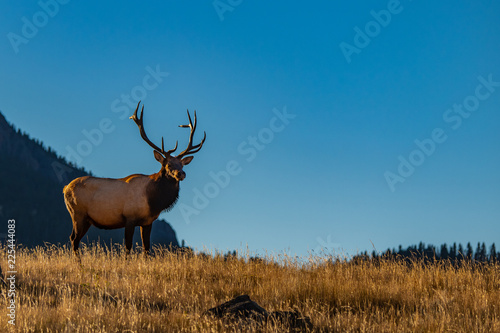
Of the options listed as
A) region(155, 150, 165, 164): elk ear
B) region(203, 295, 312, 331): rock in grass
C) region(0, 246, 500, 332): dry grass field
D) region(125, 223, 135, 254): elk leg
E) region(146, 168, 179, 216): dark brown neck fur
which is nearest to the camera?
region(203, 295, 312, 331): rock in grass

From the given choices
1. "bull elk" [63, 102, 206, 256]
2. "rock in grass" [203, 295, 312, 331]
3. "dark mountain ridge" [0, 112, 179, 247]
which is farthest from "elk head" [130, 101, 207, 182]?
"dark mountain ridge" [0, 112, 179, 247]

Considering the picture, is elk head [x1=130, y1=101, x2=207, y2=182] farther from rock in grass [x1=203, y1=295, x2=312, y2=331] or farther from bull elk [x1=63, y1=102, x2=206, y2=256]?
rock in grass [x1=203, y1=295, x2=312, y2=331]

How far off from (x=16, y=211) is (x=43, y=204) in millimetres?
7227

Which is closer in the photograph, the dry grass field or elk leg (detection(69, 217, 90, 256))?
the dry grass field

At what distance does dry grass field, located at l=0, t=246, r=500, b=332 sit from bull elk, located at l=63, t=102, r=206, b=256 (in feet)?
2.67

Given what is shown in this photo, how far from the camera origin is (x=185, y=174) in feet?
38.9

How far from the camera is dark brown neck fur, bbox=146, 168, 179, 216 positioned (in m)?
12.0

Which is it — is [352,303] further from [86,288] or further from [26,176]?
[26,176]

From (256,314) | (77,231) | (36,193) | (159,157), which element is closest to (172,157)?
(159,157)

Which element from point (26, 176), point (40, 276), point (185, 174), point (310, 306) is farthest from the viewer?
point (26, 176)

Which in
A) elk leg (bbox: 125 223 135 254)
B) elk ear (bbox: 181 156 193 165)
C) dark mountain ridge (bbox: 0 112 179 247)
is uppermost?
dark mountain ridge (bbox: 0 112 179 247)

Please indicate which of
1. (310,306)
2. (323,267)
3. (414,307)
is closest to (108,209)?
(323,267)

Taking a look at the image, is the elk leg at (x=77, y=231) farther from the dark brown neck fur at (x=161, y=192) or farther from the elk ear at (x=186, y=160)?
the elk ear at (x=186, y=160)

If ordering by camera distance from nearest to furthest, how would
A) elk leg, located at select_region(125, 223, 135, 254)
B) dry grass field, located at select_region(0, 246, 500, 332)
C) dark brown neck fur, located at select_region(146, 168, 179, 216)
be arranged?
dry grass field, located at select_region(0, 246, 500, 332), elk leg, located at select_region(125, 223, 135, 254), dark brown neck fur, located at select_region(146, 168, 179, 216)
